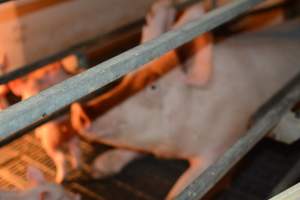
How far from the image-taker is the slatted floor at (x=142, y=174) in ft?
6.55

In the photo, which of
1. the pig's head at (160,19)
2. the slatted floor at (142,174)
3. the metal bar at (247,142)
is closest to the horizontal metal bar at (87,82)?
the metal bar at (247,142)

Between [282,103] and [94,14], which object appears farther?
[94,14]

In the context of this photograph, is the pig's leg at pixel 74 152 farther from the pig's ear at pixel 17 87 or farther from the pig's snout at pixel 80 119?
the pig's ear at pixel 17 87

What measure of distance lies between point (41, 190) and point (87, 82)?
0.73 m

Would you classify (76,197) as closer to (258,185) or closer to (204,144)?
(204,144)

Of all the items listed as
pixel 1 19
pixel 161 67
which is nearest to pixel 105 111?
pixel 161 67

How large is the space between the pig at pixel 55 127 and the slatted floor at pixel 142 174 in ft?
0.21

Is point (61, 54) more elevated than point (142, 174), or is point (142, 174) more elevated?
point (61, 54)

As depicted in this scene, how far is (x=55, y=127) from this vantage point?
1.93 m

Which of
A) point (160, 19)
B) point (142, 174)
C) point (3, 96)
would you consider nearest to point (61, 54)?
point (3, 96)

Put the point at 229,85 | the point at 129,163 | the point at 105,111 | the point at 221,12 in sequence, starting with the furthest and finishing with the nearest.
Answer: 1. the point at 129,163
2. the point at 229,85
3. the point at 105,111
4. the point at 221,12

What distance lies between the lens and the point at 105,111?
5.94 ft

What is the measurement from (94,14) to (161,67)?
0.50 metres

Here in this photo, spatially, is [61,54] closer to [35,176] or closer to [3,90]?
[3,90]
